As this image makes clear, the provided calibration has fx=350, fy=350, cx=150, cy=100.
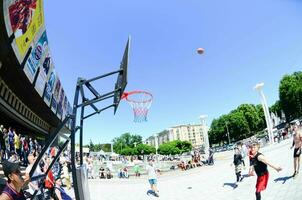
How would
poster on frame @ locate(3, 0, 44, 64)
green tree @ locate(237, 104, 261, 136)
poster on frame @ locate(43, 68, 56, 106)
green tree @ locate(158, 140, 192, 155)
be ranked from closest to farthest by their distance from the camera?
poster on frame @ locate(3, 0, 44, 64) → poster on frame @ locate(43, 68, 56, 106) → green tree @ locate(237, 104, 261, 136) → green tree @ locate(158, 140, 192, 155)

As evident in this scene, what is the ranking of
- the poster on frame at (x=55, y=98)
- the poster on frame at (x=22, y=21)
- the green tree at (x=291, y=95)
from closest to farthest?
the poster on frame at (x=22, y=21)
the poster on frame at (x=55, y=98)
the green tree at (x=291, y=95)

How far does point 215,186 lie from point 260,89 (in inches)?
1202

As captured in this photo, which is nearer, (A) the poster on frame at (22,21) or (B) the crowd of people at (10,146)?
(A) the poster on frame at (22,21)

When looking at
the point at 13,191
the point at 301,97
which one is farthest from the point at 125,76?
the point at 301,97

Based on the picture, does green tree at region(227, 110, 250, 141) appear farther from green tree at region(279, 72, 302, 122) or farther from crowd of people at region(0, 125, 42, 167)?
crowd of people at region(0, 125, 42, 167)

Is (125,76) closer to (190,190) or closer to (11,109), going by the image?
(190,190)

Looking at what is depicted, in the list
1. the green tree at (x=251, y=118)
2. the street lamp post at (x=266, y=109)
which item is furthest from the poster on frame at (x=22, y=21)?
the green tree at (x=251, y=118)

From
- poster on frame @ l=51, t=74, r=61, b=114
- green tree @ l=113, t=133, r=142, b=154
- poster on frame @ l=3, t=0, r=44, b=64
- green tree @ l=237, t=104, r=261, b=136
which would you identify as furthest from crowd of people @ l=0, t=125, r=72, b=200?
green tree @ l=113, t=133, r=142, b=154

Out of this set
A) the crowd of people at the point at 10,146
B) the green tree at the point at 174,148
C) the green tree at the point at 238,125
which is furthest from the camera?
the green tree at the point at 174,148

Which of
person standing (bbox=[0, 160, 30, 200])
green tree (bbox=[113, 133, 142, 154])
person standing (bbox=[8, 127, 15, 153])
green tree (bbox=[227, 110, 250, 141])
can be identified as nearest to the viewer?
person standing (bbox=[0, 160, 30, 200])

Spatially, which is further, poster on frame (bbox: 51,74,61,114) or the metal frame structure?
poster on frame (bbox: 51,74,61,114)

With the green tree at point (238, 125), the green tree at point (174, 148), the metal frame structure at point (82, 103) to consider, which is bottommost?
the metal frame structure at point (82, 103)

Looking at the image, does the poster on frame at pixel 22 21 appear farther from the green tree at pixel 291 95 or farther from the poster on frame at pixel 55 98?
the green tree at pixel 291 95

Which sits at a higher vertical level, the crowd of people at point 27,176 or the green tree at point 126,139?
the green tree at point 126,139
